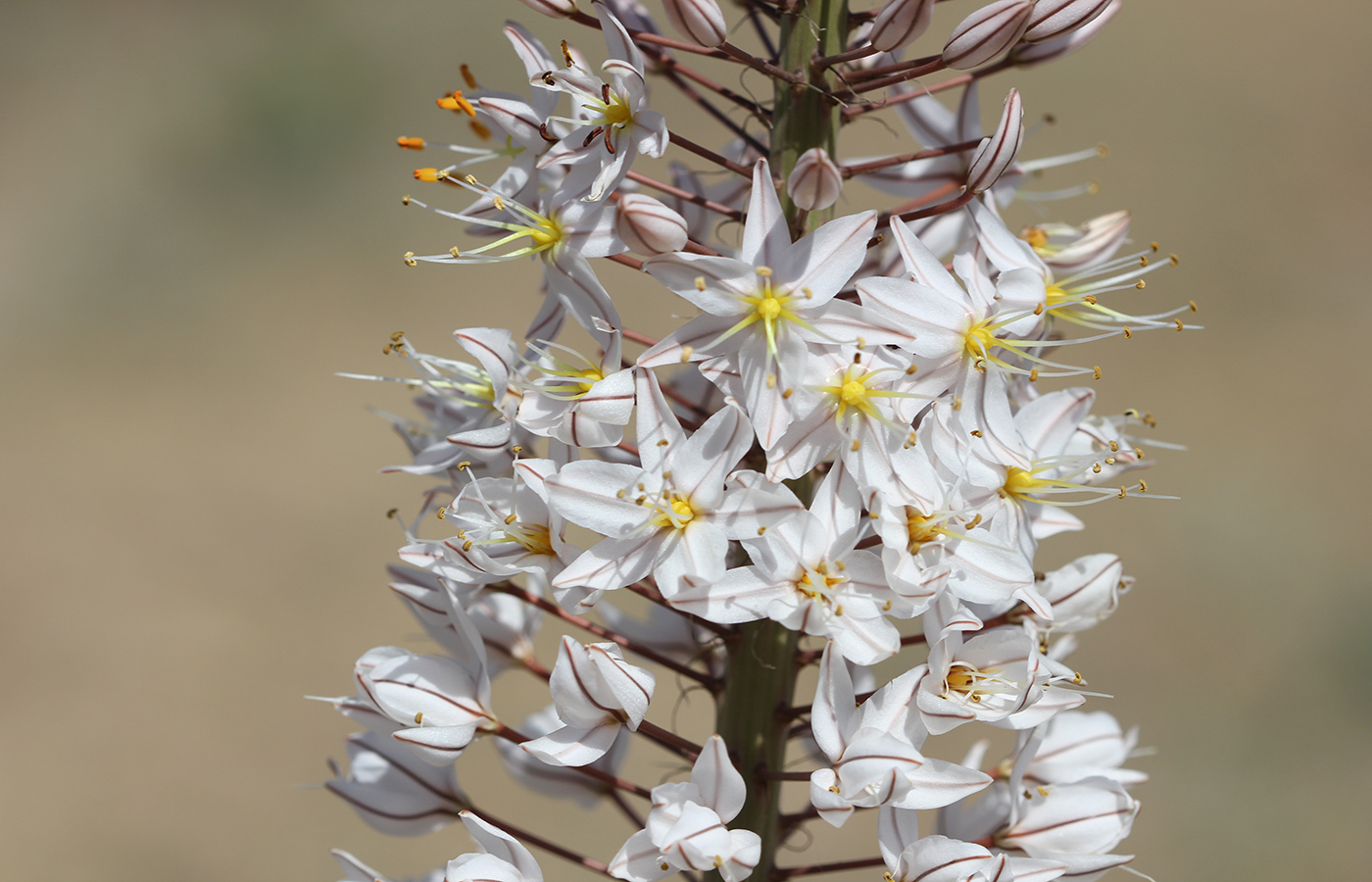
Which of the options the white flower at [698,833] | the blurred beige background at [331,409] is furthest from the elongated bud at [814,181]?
the blurred beige background at [331,409]

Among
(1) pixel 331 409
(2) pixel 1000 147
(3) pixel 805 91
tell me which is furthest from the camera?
(1) pixel 331 409

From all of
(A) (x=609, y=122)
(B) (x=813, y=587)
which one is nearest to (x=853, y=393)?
(B) (x=813, y=587)

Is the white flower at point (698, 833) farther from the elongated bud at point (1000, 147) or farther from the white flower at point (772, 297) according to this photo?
the elongated bud at point (1000, 147)

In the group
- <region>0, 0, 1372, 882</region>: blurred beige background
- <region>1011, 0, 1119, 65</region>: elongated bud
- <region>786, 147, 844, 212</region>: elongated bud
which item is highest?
<region>1011, 0, 1119, 65</region>: elongated bud

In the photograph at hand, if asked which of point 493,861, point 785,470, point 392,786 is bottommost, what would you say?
point 392,786

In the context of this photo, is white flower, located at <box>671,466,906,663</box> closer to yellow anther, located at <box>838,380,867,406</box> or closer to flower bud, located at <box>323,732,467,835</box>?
yellow anther, located at <box>838,380,867,406</box>

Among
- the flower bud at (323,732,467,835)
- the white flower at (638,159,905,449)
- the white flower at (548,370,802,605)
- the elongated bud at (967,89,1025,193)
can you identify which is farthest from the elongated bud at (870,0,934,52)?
the flower bud at (323,732,467,835)

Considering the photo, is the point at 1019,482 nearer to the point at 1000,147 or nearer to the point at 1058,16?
the point at 1000,147
